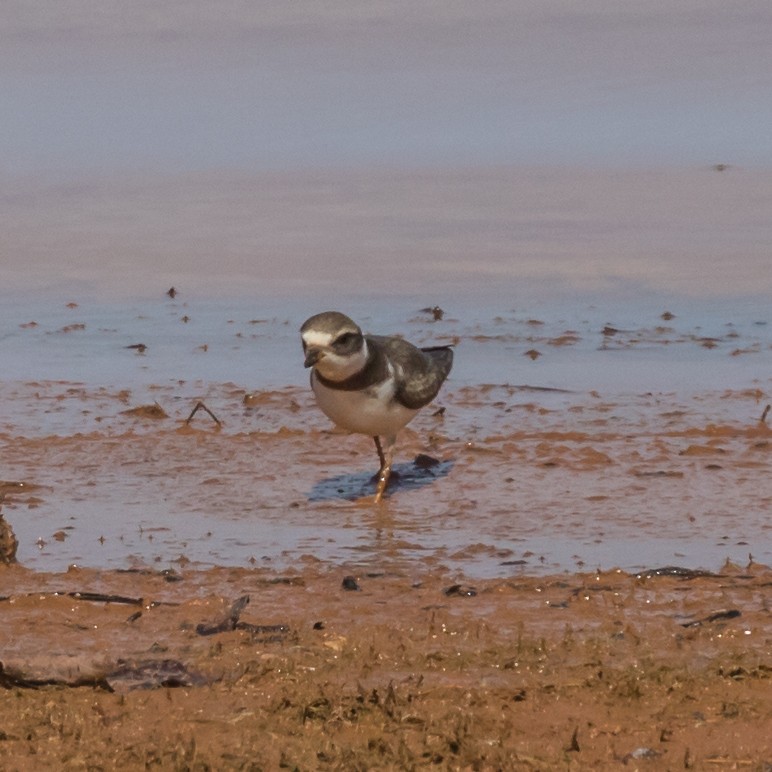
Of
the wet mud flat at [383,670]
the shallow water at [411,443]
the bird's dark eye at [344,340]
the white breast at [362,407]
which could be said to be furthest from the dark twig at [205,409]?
the wet mud flat at [383,670]

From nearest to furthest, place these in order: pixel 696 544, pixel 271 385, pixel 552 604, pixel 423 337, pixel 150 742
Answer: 1. pixel 150 742
2. pixel 552 604
3. pixel 696 544
4. pixel 271 385
5. pixel 423 337

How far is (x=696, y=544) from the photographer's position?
7793 millimetres

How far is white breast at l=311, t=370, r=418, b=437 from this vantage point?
29.3 ft

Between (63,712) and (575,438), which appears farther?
(575,438)

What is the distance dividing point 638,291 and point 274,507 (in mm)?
6432

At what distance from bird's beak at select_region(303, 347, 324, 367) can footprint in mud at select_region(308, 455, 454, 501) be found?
78cm

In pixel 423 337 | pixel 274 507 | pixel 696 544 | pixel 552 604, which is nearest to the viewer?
pixel 552 604

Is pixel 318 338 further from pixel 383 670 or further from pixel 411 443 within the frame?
pixel 383 670

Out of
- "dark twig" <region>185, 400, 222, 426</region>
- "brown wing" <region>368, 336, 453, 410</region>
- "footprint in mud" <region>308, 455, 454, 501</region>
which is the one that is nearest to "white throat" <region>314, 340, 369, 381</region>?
"brown wing" <region>368, 336, 453, 410</region>

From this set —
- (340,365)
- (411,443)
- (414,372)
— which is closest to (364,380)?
(340,365)

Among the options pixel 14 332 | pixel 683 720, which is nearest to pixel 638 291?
pixel 14 332

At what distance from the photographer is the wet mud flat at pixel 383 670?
5.01 m

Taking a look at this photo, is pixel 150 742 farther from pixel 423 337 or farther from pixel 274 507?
pixel 423 337

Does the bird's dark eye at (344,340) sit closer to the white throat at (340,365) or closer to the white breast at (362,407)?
the white throat at (340,365)
